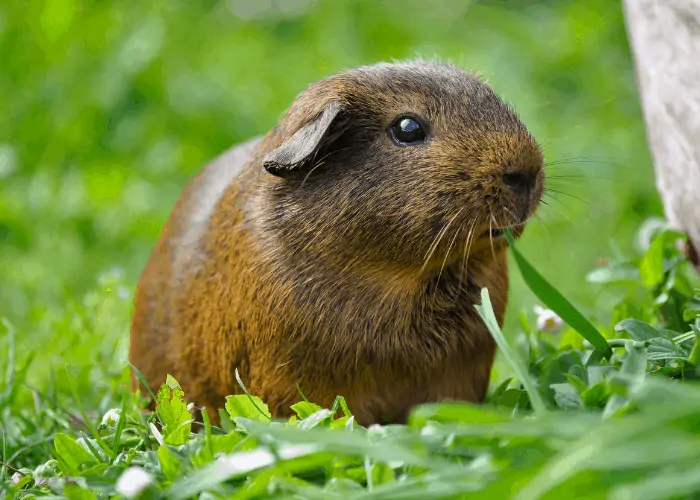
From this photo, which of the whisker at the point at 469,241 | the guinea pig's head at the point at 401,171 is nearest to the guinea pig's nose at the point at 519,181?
the guinea pig's head at the point at 401,171

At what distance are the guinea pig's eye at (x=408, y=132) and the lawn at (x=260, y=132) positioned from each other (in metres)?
0.53

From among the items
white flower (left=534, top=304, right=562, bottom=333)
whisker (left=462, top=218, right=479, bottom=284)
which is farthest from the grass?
white flower (left=534, top=304, right=562, bottom=333)

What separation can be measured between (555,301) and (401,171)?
78 centimetres

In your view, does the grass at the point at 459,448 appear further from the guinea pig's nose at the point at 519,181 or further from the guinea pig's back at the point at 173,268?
the guinea pig's back at the point at 173,268

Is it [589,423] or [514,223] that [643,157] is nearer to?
[514,223]

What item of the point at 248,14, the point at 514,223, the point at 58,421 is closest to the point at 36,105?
the point at 248,14

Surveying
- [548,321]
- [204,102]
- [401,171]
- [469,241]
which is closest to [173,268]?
[401,171]

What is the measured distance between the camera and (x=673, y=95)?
3.83m

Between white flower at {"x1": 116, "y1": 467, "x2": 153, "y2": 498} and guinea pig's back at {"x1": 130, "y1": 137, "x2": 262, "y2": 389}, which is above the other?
guinea pig's back at {"x1": 130, "y1": 137, "x2": 262, "y2": 389}

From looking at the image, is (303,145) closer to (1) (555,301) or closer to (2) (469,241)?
(2) (469,241)

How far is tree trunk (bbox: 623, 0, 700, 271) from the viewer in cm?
370

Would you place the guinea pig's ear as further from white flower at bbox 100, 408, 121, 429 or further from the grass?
white flower at bbox 100, 408, 121, 429

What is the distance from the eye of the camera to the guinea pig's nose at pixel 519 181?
11.1 feet

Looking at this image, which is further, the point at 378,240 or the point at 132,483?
the point at 378,240
